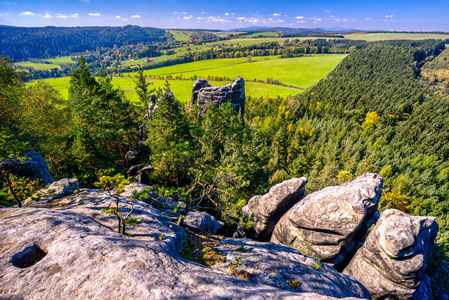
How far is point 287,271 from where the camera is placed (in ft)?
37.1

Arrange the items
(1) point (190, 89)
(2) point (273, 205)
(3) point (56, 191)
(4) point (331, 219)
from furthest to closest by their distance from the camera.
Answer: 1. (1) point (190, 89)
2. (2) point (273, 205)
3. (4) point (331, 219)
4. (3) point (56, 191)

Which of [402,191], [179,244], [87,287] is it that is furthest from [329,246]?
[402,191]

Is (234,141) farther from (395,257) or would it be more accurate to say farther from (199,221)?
(395,257)

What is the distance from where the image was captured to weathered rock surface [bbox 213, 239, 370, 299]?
33.2 ft

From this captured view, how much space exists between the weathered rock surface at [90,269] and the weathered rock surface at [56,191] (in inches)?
178

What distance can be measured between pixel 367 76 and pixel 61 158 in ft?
633

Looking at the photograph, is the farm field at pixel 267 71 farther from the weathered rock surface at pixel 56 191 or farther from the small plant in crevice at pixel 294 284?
the weathered rock surface at pixel 56 191

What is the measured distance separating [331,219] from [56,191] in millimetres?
22082

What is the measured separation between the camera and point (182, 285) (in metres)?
5.52

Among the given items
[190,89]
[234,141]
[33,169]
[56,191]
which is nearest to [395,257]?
[234,141]

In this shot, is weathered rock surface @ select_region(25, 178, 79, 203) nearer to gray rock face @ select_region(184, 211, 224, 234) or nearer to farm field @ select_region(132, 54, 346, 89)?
gray rock face @ select_region(184, 211, 224, 234)

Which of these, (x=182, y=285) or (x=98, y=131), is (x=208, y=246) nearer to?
(x=182, y=285)

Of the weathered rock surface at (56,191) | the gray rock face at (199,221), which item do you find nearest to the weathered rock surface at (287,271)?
the gray rock face at (199,221)

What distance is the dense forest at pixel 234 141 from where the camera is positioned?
11.0 meters
